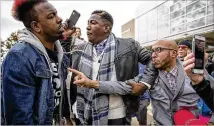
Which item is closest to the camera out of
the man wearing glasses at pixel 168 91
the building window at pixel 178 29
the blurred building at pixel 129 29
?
the man wearing glasses at pixel 168 91

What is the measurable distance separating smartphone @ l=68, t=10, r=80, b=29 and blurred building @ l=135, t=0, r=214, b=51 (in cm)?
1105

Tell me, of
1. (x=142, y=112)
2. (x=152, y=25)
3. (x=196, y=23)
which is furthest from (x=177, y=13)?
(x=142, y=112)

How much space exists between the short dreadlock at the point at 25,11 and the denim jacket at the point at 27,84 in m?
0.11

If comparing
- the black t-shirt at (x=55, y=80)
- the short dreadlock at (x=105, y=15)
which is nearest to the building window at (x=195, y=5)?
the short dreadlock at (x=105, y=15)

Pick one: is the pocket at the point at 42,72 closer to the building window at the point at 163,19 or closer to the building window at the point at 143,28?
the building window at the point at 163,19

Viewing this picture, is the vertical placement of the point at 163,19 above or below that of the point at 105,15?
above

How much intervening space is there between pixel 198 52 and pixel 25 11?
133cm

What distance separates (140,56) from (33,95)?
3.89 feet

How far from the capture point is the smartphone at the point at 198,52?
1.98m

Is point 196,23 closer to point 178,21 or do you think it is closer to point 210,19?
point 210,19

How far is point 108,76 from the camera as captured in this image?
2.47 meters

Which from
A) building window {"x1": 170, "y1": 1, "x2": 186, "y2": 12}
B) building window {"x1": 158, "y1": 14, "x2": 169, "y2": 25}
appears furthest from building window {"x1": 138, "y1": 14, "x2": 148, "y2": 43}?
building window {"x1": 170, "y1": 1, "x2": 186, "y2": 12}

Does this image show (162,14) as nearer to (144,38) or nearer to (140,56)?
(144,38)

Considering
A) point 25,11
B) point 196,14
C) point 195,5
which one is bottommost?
point 25,11
